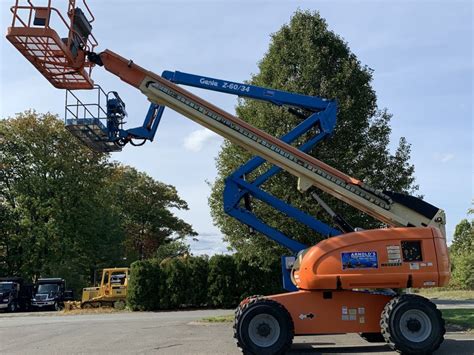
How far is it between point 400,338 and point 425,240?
6.40ft

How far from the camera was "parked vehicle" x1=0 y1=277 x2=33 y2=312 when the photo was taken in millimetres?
33812

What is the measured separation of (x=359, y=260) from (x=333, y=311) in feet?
3.79

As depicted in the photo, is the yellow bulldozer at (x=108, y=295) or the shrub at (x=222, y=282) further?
the yellow bulldozer at (x=108, y=295)

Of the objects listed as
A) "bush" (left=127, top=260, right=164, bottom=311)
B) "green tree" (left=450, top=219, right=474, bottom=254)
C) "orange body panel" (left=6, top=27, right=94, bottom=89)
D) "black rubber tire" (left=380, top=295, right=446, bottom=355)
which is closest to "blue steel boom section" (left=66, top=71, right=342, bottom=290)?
"orange body panel" (left=6, top=27, right=94, bottom=89)

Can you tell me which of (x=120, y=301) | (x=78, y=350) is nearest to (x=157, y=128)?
(x=78, y=350)

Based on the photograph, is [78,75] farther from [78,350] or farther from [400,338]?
[400,338]

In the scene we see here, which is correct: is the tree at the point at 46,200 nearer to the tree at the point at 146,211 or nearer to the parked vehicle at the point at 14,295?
the parked vehicle at the point at 14,295

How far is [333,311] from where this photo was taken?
394 inches

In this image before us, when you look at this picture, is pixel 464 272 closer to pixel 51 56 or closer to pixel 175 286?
pixel 175 286

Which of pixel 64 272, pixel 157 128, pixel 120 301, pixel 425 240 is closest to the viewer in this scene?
pixel 425 240

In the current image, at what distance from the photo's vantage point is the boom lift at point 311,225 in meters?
9.52

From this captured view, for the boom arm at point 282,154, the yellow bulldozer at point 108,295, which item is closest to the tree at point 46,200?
the yellow bulldozer at point 108,295

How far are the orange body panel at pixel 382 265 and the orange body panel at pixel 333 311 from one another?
0.31m

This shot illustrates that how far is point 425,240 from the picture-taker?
32.4 feet
